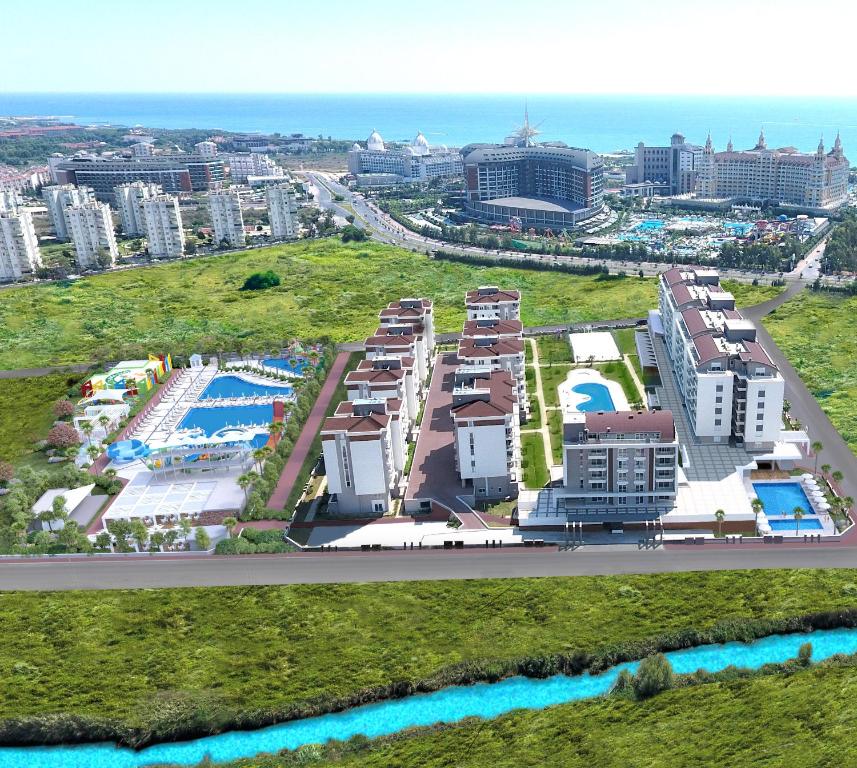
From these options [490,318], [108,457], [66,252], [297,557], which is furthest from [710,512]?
[66,252]

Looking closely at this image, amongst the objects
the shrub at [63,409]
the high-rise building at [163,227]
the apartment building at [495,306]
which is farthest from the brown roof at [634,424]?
the high-rise building at [163,227]

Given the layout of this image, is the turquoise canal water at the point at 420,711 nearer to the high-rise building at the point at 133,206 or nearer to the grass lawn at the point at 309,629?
the grass lawn at the point at 309,629

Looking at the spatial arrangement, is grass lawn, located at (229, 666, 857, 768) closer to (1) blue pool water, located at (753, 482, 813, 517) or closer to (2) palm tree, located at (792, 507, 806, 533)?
(2) palm tree, located at (792, 507, 806, 533)

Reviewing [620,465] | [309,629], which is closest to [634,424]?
[620,465]

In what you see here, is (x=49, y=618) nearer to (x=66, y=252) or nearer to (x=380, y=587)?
(x=380, y=587)

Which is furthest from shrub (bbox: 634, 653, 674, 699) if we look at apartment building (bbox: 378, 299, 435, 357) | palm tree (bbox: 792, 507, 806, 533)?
apartment building (bbox: 378, 299, 435, 357)

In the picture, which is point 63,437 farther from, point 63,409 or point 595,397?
point 595,397
